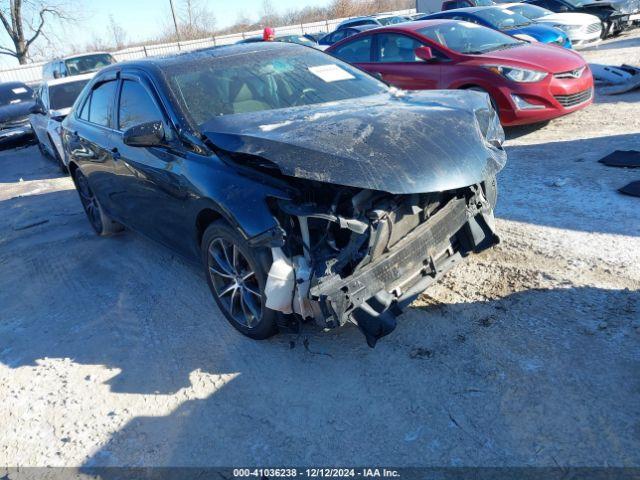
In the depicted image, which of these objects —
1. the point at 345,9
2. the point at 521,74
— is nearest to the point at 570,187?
the point at 521,74

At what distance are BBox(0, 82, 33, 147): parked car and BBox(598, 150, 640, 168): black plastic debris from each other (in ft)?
39.1

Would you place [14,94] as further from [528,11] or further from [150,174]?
[528,11]

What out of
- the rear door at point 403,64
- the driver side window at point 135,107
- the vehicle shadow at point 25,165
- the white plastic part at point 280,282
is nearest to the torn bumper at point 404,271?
the white plastic part at point 280,282

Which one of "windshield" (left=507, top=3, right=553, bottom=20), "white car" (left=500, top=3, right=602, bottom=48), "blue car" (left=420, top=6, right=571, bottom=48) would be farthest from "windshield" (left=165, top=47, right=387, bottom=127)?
"windshield" (left=507, top=3, right=553, bottom=20)

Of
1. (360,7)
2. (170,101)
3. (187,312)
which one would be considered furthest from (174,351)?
(360,7)

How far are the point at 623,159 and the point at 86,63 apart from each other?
41.9 ft

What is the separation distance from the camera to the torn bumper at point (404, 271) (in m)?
2.72

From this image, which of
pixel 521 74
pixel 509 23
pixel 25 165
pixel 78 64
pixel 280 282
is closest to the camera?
pixel 280 282

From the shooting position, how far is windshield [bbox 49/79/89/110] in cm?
926

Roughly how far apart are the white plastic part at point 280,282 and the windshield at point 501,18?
8.74 m

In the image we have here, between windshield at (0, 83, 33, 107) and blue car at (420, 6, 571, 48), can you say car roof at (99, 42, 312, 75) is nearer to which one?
blue car at (420, 6, 571, 48)

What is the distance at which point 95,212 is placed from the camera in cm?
573

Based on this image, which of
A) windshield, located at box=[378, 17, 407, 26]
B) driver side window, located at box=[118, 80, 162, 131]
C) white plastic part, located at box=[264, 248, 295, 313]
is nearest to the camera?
white plastic part, located at box=[264, 248, 295, 313]

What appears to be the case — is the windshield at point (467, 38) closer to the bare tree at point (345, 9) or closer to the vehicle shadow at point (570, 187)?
the vehicle shadow at point (570, 187)
